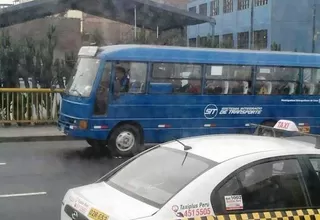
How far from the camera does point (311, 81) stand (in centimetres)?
1348

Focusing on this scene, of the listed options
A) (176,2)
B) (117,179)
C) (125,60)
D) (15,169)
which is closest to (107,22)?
(176,2)

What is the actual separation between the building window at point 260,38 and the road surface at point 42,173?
7.42 meters

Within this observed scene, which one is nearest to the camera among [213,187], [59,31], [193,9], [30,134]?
[213,187]

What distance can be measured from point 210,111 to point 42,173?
4.31 m

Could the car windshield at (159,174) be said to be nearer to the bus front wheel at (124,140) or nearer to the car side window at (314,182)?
the car side window at (314,182)

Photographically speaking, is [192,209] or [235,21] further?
[235,21]

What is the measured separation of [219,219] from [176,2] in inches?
697

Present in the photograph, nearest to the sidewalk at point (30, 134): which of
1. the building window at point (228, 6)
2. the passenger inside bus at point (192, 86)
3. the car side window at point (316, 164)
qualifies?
the passenger inside bus at point (192, 86)

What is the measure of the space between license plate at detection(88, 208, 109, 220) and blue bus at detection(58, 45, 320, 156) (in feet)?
24.6

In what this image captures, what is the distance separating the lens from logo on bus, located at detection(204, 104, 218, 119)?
1241 cm

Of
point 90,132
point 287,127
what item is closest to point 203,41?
point 90,132

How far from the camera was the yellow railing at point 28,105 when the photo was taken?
48.0 feet

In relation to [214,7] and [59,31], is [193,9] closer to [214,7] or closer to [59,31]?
[214,7]

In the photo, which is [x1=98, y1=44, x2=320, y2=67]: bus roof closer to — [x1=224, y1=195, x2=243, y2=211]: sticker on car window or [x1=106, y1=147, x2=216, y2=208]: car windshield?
[x1=106, y1=147, x2=216, y2=208]: car windshield
